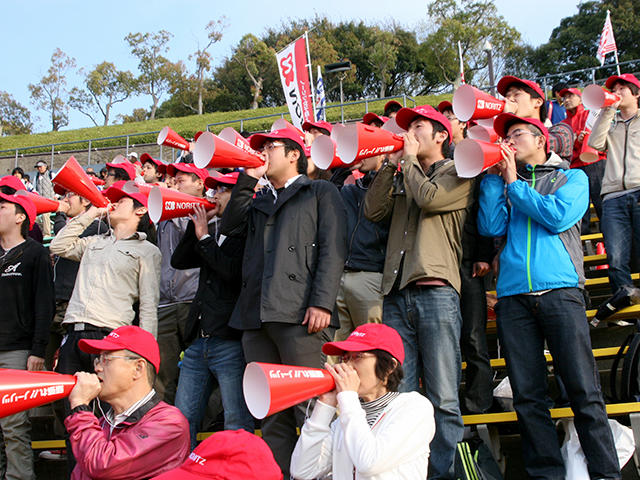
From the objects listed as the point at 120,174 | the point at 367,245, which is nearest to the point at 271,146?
the point at 367,245

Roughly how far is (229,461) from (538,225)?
229 cm

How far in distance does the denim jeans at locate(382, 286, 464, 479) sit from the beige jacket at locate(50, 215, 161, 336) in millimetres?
1826

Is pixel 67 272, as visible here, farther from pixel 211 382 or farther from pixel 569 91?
pixel 569 91

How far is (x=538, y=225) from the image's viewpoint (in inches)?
148

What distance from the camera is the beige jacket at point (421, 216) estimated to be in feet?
12.5

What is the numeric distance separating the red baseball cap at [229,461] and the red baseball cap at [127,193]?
9.83 ft

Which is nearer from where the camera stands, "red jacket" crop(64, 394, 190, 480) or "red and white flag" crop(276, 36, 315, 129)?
"red jacket" crop(64, 394, 190, 480)

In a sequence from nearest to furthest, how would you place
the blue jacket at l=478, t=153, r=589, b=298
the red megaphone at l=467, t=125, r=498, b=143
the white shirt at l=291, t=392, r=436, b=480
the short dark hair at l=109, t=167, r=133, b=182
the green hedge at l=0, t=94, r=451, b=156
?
the white shirt at l=291, t=392, r=436, b=480 → the blue jacket at l=478, t=153, r=589, b=298 → the red megaphone at l=467, t=125, r=498, b=143 → the short dark hair at l=109, t=167, r=133, b=182 → the green hedge at l=0, t=94, r=451, b=156

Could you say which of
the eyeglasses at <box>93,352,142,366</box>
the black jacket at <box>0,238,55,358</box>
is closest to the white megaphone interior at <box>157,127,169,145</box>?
the black jacket at <box>0,238,55,358</box>

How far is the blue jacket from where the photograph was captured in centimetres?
363

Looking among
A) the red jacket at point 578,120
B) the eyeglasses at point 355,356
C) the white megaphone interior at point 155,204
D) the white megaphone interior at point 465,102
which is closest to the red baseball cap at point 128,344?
the white megaphone interior at point 155,204

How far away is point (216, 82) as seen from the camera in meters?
48.6

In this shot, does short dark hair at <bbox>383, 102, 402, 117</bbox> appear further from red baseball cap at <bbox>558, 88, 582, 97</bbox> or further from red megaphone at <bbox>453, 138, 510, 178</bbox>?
red megaphone at <bbox>453, 138, 510, 178</bbox>

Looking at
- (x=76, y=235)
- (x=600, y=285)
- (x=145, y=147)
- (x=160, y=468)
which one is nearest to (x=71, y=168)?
(x=76, y=235)
